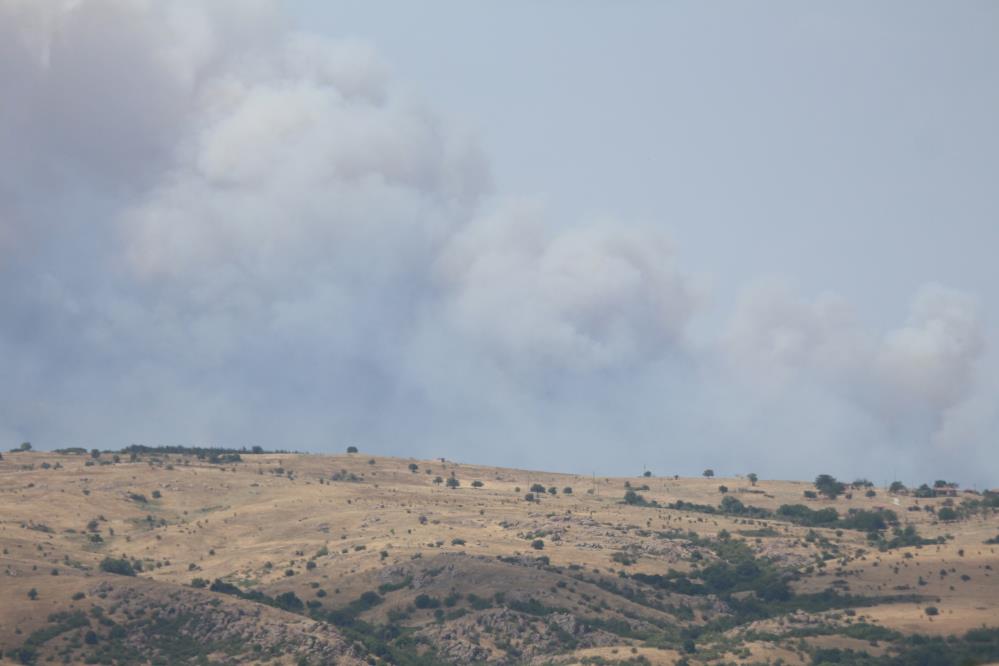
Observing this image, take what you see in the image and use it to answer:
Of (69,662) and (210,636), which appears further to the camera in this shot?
(210,636)

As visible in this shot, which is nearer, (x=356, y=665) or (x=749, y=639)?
(x=356, y=665)

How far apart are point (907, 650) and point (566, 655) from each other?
43862 mm

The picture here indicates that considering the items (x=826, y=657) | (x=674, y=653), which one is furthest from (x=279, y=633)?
(x=826, y=657)

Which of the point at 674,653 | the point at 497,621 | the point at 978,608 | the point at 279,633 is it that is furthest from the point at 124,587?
the point at 978,608

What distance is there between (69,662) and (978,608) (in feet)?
397

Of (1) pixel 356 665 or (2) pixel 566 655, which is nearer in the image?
(1) pixel 356 665

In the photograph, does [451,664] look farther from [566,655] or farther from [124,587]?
[124,587]

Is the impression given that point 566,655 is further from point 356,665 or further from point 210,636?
point 210,636

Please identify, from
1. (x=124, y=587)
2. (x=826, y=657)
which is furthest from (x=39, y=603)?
(x=826, y=657)

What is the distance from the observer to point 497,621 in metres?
199

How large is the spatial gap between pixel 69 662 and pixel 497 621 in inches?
2272

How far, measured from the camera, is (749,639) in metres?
192

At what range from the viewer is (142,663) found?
17950 centimetres

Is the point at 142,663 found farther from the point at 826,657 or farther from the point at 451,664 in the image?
the point at 826,657
